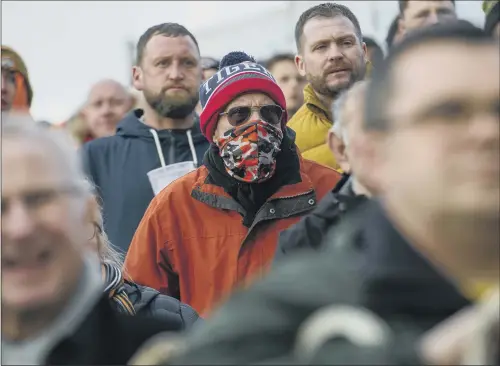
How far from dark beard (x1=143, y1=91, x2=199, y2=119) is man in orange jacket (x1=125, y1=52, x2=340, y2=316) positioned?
1141 mm

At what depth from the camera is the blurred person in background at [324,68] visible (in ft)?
11.6

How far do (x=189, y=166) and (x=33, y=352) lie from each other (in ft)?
9.01

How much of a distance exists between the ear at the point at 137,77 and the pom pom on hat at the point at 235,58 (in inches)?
42.0

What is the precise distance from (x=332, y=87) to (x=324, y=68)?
0.13 metres

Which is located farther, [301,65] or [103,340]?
[301,65]

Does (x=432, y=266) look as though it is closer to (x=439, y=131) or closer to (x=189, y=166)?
(x=439, y=131)

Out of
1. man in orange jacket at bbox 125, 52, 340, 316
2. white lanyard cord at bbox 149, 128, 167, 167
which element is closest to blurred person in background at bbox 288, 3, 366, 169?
man in orange jacket at bbox 125, 52, 340, 316

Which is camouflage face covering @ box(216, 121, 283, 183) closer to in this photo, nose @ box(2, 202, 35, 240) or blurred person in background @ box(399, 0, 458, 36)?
blurred person in background @ box(399, 0, 458, 36)

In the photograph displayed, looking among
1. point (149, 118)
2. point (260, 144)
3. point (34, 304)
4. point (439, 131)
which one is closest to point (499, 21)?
point (260, 144)

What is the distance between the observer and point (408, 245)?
1.41 metres

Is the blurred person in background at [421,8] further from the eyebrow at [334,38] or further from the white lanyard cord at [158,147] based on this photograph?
the white lanyard cord at [158,147]

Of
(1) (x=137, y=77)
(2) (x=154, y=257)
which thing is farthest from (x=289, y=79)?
(2) (x=154, y=257)

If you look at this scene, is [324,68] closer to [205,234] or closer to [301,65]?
[301,65]

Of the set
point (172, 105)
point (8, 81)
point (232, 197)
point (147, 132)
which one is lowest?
point (232, 197)
